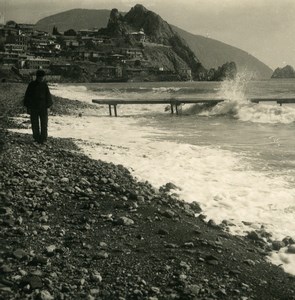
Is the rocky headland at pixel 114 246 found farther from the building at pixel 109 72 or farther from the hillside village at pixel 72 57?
the building at pixel 109 72

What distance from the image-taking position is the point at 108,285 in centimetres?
394

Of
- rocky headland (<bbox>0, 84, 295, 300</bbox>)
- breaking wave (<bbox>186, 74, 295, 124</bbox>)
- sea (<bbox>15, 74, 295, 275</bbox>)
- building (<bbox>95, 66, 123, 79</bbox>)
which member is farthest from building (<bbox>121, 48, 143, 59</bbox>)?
rocky headland (<bbox>0, 84, 295, 300</bbox>)

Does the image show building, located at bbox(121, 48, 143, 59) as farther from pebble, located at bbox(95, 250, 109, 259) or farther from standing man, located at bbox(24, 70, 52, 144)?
pebble, located at bbox(95, 250, 109, 259)

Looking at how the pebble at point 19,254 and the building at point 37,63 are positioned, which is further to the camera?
the building at point 37,63

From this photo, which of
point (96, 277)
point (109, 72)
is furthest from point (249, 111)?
point (109, 72)

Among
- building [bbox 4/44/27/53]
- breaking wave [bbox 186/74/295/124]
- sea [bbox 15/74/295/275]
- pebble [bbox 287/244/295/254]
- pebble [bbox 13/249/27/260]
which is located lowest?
pebble [bbox 287/244/295/254]

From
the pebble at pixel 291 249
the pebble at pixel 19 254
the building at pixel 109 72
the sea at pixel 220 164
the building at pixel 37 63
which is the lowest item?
the pebble at pixel 291 249

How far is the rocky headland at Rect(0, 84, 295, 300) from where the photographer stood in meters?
3.91

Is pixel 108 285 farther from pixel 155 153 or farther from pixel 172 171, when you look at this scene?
pixel 155 153

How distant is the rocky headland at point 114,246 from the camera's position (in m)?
3.91

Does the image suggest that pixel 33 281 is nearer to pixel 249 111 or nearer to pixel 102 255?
pixel 102 255

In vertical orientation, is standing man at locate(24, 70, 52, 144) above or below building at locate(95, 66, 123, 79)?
below

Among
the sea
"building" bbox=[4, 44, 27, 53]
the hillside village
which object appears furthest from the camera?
"building" bbox=[4, 44, 27, 53]

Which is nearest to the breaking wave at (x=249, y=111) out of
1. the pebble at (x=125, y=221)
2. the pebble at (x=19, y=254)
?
the pebble at (x=125, y=221)
